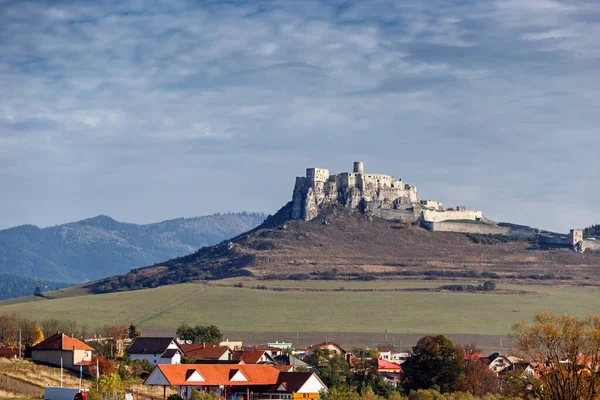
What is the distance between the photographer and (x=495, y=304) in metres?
188

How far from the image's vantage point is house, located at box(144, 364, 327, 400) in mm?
83375

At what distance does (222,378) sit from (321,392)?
7797 mm

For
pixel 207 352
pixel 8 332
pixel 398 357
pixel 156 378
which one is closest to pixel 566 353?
pixel 156 378

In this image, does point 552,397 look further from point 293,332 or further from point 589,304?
point 589,304

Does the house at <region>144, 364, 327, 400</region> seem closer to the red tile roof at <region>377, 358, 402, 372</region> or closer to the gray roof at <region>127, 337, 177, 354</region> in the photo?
the gray roof at <region>127, 337, 177, 354</region>

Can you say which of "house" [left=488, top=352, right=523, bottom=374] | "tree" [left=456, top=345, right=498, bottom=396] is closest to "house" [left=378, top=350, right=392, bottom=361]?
"house" [left=488, top=352, right=523, bottom=374]

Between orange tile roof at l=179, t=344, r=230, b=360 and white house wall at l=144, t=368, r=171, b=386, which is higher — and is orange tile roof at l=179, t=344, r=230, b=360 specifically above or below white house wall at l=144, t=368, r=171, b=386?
above

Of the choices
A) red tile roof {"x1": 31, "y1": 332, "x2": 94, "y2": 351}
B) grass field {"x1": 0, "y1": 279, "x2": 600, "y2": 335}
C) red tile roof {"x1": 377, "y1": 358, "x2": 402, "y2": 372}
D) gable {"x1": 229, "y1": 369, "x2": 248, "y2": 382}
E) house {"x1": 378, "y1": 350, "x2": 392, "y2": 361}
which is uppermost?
grass field {"x1": 0, "y1": 279, "x2": 600, "y2": 335}

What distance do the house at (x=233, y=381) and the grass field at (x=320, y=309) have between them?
7412 centimetres

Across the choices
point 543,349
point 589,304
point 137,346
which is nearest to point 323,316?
point 589,304

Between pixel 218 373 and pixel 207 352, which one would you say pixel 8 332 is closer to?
pixel 207 352

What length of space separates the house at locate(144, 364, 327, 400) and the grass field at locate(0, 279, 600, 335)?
74.1 meters

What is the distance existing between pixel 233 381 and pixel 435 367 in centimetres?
1949

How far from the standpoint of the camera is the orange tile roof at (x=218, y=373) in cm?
8344
